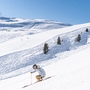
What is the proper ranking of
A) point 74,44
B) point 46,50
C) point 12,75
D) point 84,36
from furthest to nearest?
point 84,36, point 74,44, point 46,50, point 12,75

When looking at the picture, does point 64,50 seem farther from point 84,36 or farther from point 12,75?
point 12,75

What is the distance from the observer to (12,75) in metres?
33.7

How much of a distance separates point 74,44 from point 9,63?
1674 cm

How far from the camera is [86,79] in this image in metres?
13.1

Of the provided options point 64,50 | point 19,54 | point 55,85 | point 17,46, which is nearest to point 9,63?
point 19,54

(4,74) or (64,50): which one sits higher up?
(64,50)

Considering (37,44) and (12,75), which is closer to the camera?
(12,75)

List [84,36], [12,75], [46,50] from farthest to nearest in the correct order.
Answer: [84,36]
[46,50]
[12,75]

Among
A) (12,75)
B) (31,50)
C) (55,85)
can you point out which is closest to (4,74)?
(12,75)

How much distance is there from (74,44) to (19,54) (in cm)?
1378

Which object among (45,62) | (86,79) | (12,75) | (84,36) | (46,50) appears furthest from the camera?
(84,36)

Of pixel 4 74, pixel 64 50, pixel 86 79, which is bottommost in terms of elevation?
pixel 4 74

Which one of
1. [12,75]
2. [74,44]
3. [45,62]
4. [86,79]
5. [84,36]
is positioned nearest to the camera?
[86,79]

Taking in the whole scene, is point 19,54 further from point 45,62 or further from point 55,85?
point 55,85
